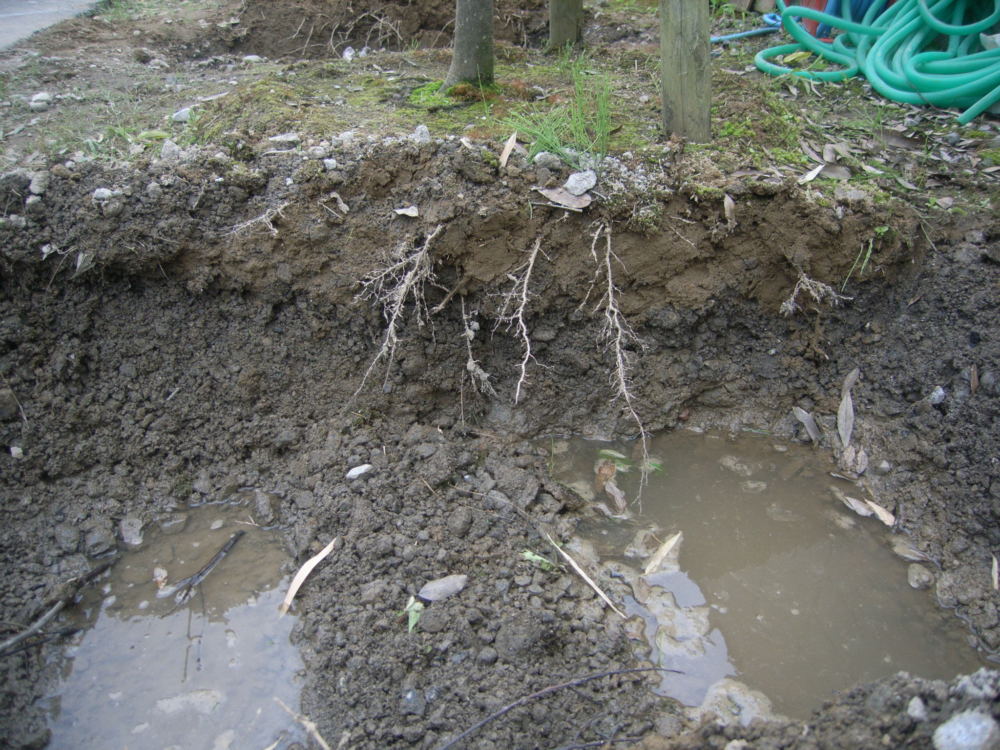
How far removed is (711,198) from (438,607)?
76.2 inches

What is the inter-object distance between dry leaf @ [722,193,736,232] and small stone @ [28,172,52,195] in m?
2.76

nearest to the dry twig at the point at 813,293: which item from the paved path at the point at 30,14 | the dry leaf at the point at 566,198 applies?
the dry leaf at the point at 566,198

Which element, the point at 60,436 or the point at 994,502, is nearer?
the point at 994,502

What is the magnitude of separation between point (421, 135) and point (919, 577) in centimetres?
264

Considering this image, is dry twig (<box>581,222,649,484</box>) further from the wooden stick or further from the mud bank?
the wooden stick

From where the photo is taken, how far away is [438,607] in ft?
7.53

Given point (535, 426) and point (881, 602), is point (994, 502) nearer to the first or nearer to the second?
point (881, 602)

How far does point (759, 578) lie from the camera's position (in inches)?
98.3

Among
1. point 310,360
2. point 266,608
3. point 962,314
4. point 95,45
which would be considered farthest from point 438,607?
point 95,45

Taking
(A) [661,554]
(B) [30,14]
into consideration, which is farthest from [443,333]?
(B) [30,14]

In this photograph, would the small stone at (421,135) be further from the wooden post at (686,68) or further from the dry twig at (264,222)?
the wooden post at (686,68)

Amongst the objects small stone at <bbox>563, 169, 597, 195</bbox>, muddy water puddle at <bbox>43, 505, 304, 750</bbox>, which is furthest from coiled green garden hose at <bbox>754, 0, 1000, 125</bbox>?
muddy water puddle at <bbox>43, 505, 304, 750</bbox>

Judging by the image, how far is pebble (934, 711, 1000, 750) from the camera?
4.64 ft

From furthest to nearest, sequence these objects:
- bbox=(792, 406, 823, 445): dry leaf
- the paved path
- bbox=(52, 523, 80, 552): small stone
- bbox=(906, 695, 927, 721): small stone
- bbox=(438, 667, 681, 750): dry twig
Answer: the paved path, bbox=(792, 406, 823, 445): dry leaf, bbox=(52, 523, 80, 552): small stone, bbox=(438, 667, 681, 750): dry twig, bbox=(906, 695, 927, 721): small stone
